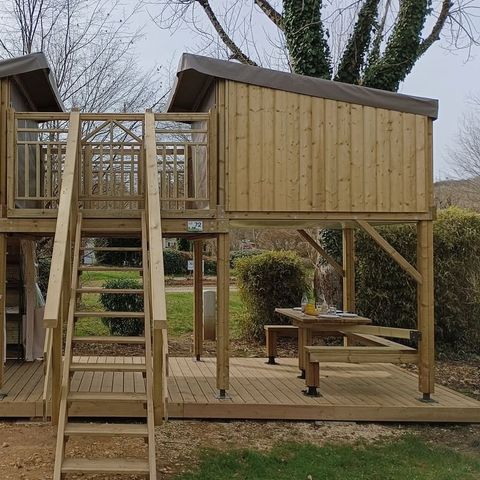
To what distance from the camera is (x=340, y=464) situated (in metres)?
4.93

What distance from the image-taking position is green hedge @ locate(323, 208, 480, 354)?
10.1 meters

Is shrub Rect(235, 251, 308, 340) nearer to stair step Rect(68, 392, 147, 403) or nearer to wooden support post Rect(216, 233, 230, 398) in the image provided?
wooden support post Rect(216, 233, 230, 398)

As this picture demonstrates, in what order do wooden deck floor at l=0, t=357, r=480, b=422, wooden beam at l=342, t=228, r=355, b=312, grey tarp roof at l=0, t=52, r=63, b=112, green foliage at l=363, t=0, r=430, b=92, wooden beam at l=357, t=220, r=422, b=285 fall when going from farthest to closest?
green foliage at l=363, t=0, r=430, b=92, wooden beam at l=342, t=228, r=355, b=312, wooden beam at l=357, t=220, r=422, b=285, grey tarp roof at l=0, t=52, r=63, b=112, wooden deck floor at l=0, t=357, r=480, b=422

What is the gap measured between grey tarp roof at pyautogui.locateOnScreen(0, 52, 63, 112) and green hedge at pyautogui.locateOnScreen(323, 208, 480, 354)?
18.0ft

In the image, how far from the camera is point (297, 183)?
6.59 m

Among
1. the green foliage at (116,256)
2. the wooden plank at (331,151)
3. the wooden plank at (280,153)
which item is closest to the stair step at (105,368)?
the wooden plank at (280,153)

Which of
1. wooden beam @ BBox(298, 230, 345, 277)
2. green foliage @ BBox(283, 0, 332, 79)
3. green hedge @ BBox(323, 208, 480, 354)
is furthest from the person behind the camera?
green foliage @ BBox(283, 0, 332, 79)

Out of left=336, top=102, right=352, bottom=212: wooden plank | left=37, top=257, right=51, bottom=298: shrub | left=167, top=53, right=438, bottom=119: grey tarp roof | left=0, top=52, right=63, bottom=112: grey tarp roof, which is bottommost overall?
left=37, top=257, right=51, bottom=298: shrub

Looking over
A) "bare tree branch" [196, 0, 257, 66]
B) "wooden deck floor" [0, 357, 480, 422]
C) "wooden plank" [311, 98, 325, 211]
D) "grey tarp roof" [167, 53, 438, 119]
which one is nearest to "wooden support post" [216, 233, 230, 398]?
"wooden deck floor" [0, 357, 480, 422]

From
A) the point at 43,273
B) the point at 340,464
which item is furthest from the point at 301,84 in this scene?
the point at 43,273

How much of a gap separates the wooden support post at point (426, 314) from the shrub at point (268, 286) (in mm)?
4478

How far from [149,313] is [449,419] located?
3521 mm

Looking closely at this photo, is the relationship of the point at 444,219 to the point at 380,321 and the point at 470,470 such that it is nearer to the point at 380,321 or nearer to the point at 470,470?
the point at 380,321

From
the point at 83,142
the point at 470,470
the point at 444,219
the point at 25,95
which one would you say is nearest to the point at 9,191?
the point at 83,142
